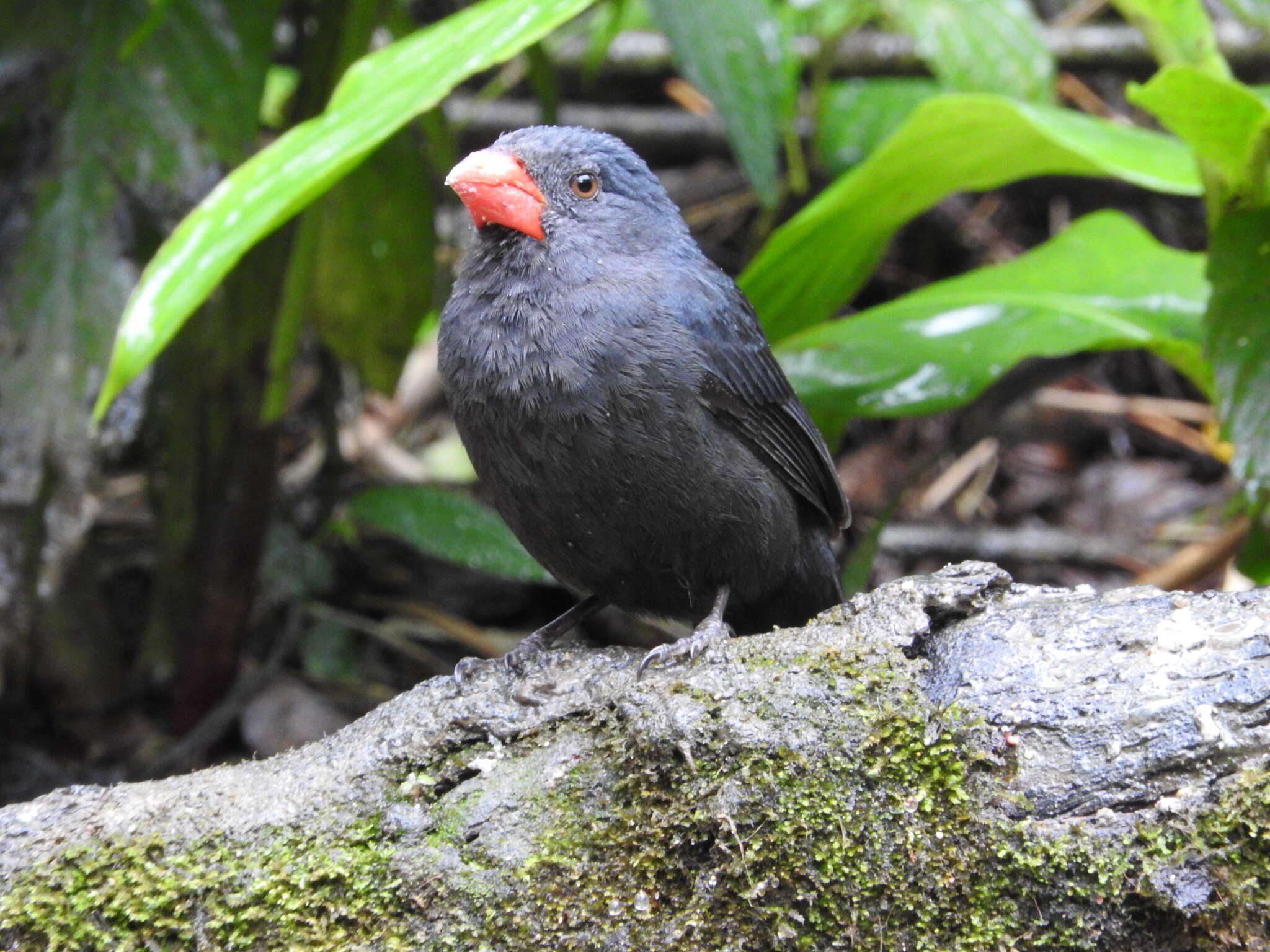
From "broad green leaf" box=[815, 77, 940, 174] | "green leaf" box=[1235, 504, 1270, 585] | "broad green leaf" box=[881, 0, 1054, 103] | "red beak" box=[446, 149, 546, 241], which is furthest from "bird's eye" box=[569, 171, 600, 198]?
"broad green leaf" box=[815, 77, 940, 174]

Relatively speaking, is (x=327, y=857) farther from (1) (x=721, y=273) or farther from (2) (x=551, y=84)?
(2) (x=551, y=84)

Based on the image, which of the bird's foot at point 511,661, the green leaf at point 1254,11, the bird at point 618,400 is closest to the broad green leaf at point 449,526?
the bird at point 618,400

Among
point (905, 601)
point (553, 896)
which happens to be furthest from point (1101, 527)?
point (553, 896)

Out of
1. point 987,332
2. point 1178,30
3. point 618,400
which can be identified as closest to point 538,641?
point 618,400

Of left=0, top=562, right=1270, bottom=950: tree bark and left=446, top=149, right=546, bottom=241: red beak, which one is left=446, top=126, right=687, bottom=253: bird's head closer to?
left=446, top=149, right=546, bottom=241: red beak

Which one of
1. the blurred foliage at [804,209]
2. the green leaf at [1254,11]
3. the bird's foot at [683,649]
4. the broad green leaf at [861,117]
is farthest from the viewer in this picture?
the broad green leaf at [861,117]

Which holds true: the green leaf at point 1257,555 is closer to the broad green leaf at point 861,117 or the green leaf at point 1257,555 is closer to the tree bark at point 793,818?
the tree bark at point 793,818
